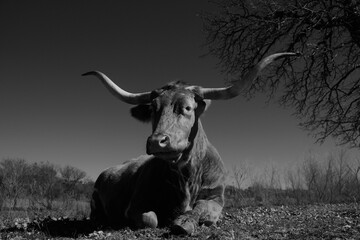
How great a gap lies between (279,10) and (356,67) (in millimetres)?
3867

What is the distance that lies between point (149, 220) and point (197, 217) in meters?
0.75

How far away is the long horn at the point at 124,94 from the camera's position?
6.15 meters

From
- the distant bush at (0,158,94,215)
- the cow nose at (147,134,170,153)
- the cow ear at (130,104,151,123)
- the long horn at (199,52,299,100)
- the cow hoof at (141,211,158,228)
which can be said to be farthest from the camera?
the distant bush at (0,158,94,215)

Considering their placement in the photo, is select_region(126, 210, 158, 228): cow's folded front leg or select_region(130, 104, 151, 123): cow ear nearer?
select_region(126, 210, 158, 228): cow's folded front leg

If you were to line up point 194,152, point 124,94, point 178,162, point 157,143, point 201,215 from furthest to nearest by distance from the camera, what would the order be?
1. point 124,94
2. point 194,152
3. point 178,162
4. point 201,215
5. point 157,143

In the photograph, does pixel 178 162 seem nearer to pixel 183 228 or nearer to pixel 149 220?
pixel 149 220

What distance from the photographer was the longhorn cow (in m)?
4.88

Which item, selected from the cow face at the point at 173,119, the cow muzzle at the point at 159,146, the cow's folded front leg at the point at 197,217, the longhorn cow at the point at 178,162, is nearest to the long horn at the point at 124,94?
the longhorn cow at the point at 178,162

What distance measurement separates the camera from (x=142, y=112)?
20.6 feet

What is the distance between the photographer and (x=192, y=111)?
18.0 feet

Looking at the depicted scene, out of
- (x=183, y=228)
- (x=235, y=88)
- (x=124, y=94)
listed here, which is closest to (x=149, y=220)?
(x=183, y=228)

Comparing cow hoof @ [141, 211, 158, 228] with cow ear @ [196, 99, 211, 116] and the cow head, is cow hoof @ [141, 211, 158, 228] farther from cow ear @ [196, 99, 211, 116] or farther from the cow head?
cow ear @ [196, 99, 211, 116]

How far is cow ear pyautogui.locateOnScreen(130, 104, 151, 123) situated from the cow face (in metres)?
0.07

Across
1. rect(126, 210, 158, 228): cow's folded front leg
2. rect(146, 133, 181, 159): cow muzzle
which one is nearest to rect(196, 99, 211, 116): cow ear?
rect(146, 133, 181, 159): cow muzzle
